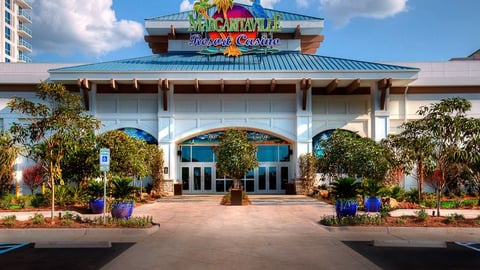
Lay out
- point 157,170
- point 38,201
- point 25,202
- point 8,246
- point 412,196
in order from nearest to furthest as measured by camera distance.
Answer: point 8,246 < point 25,202 < point 38,201 < point 412,196 < point 157,170

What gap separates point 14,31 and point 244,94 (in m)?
70.9

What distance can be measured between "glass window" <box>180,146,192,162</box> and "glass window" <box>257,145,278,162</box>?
17.3ft

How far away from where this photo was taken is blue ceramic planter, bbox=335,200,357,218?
609 inches

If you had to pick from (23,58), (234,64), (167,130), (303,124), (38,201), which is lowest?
(38,201)

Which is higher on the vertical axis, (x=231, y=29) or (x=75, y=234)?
(x=231, y=29)

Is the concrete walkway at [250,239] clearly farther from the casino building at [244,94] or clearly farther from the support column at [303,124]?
the casino building at [244,94]

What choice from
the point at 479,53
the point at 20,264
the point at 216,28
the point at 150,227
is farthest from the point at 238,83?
the point at 479,53

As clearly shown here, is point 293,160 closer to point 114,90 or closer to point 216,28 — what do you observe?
point 216,28

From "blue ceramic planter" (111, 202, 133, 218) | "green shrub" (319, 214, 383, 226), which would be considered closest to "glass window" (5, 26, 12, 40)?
"blue ceramic planter" (111, 202, 133, 218)

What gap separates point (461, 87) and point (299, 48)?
12594mm

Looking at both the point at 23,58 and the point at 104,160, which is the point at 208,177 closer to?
the point at 104,160

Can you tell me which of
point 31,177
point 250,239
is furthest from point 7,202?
point 250,239

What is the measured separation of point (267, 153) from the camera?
3341 centimetres

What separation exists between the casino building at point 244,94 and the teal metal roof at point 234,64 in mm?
75
